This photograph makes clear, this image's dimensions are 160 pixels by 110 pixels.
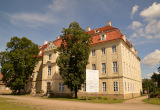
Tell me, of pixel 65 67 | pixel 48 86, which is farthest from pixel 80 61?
pixel 48 86

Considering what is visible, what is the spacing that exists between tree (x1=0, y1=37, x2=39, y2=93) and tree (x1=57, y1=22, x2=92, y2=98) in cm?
1466

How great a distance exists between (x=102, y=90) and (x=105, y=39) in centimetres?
989

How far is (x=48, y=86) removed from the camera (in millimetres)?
33781

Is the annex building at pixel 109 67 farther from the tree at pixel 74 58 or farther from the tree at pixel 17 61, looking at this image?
the tree at pixel 17 61

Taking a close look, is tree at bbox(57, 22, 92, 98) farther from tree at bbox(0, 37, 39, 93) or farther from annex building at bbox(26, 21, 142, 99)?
tree at bbox(0, 37, 39, 93)

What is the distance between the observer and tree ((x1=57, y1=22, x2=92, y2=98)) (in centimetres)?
2409

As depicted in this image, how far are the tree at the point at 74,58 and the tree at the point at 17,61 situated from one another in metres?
14.7

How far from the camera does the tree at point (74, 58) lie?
24.1 metres

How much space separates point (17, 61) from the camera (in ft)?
118

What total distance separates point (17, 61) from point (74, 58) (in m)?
18.1

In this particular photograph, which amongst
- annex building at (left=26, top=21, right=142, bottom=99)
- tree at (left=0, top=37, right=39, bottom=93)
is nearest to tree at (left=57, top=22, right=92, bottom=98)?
annex building at (left=26, top=21, right=142, bottom=99)

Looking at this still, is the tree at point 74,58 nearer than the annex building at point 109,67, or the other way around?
the tree at point 74,58

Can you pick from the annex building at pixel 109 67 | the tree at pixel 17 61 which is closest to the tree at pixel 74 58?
the annex building at pixel 109 67

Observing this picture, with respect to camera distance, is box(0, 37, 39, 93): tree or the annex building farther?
box(0, 37, 39, 93): tree
